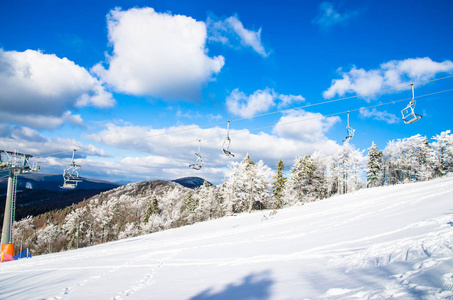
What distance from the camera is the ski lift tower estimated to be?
21.3 metres

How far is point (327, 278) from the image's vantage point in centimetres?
554

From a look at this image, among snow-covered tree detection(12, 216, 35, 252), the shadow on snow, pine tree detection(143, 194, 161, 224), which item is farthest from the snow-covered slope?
snow-covered tree detection(12, 216, 35, 252)

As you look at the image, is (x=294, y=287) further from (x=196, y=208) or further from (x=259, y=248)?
(x=196, y=208)

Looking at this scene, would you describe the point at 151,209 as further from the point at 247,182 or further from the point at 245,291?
the point at 245,291

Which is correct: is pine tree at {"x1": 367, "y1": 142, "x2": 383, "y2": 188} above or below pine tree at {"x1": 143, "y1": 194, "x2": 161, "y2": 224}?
above

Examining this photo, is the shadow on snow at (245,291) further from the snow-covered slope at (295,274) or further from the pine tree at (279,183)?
the pine tree at (279,183)

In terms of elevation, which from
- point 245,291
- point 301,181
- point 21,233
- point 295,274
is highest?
point 301,181

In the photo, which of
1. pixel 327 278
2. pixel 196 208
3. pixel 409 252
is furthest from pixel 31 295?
pixel 196 208

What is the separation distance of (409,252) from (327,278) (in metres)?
2.47

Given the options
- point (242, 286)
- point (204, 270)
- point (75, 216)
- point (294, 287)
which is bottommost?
point (75, 216)

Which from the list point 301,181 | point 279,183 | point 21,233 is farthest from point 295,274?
point 21,233

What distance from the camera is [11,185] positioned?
22.5 metres

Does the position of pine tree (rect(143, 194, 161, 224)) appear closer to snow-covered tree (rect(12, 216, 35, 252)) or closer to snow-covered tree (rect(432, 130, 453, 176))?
snow-covered tree (rect(12, 216, 35, 252))

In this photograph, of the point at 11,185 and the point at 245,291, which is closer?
the point at 245,291
